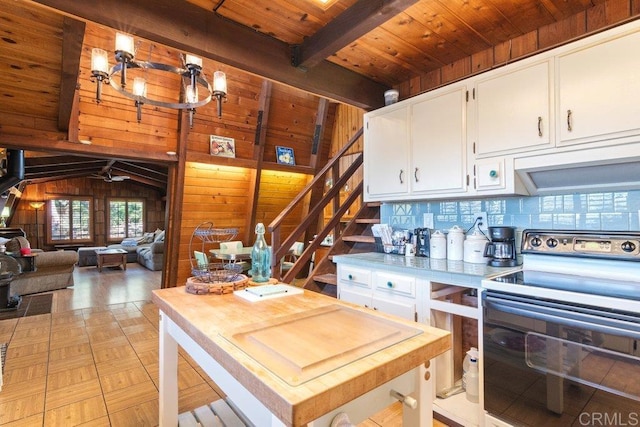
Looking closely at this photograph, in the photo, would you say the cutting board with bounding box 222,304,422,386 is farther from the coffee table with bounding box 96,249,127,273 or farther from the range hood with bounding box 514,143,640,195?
the coffee table with bounding box 96,249,127,273

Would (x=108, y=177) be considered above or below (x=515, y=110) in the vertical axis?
above

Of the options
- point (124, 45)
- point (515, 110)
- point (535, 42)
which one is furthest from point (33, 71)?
point (535, 42)

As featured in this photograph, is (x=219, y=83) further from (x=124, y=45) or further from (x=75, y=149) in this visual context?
(x=75, y=149)

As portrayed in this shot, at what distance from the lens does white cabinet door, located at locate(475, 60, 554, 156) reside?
192 cm

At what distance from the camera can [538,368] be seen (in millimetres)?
1465

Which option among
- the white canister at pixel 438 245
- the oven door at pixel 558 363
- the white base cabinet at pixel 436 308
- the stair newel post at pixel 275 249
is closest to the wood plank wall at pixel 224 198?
the stair newel post at pixel 275 249

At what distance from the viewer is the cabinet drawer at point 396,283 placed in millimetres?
2076

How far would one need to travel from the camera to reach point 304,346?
885 mm

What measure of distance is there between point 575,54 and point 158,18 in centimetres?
237

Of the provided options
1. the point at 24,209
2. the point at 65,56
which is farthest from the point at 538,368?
the point at 24,209

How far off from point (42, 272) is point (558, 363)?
6.58 m

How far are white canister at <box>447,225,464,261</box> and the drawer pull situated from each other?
1652 millimetres

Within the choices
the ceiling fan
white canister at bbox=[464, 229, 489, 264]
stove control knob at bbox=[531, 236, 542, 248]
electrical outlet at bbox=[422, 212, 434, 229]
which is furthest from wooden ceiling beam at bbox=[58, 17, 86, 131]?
the ceiling fan

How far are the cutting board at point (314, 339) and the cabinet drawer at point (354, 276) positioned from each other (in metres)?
1.17
